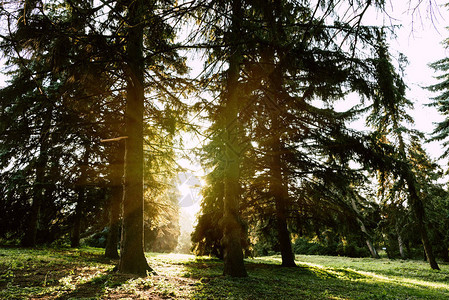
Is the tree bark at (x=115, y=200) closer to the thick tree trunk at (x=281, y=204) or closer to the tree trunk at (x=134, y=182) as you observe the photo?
the tree trunk at (x=134, y=182)

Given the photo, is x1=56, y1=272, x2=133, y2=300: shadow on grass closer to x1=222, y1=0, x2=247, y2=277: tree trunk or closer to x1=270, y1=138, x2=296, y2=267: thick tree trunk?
x1=222, y1=0, x2=247, y2=277: tree trunk

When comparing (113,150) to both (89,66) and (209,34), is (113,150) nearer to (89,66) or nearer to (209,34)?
(89,66)

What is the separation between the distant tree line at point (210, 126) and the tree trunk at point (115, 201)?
53 mm

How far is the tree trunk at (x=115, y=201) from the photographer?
949 centimetres

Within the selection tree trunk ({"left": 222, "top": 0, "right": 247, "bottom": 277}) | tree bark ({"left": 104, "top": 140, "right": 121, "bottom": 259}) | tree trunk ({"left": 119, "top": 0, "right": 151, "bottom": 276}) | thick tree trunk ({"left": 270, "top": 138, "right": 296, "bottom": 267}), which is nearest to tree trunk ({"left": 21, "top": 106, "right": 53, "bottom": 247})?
tree bark ({"left": 104, "top": 140, "right": 121, "bottom": 259})

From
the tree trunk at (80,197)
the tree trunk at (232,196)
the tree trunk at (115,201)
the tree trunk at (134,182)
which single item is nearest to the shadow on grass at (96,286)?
the tree trunk at (134,182)

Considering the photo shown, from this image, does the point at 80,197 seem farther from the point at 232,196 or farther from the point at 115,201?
the point at 232,196

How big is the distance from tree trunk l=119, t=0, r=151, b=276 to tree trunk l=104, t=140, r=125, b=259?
3909mm

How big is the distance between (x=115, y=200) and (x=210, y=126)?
18.2 ft

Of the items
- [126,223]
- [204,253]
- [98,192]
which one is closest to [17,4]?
[126,223]

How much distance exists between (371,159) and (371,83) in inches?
125

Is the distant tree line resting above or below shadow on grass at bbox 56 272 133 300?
above

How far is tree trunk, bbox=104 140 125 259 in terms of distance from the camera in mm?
9492

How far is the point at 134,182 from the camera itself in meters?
5.92
